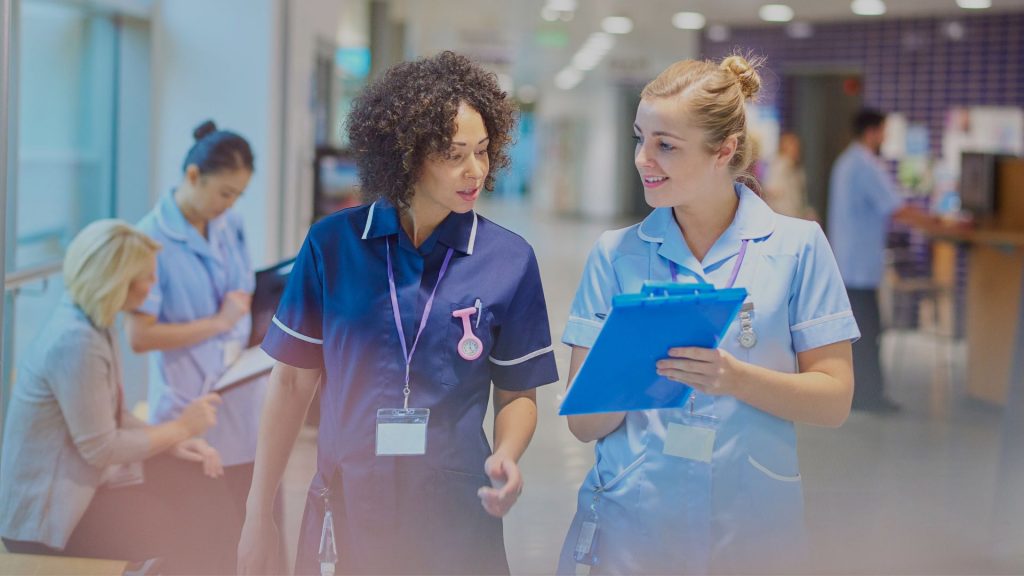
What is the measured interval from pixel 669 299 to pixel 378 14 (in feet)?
40.3

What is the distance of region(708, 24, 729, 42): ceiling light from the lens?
15.1 meters

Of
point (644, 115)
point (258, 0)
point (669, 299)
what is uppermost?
point (258, 0)

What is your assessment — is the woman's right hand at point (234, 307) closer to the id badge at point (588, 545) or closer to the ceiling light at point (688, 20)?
the id badge at point (588, 545)

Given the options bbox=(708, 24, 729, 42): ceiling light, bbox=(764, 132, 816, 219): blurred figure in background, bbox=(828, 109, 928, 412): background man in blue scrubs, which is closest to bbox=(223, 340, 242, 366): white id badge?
bbox=(828, 109, 928, 412): background man in blue scrubs

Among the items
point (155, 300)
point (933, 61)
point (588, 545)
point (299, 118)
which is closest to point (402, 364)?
point (588, 545)

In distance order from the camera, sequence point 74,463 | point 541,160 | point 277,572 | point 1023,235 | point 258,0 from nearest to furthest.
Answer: point 277,572 < point 74,463 < point 258,0 < point 1023,235 < point 541,160

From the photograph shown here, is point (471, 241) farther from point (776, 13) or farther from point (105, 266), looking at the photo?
point (776, 13)

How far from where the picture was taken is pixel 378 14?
44.1ft

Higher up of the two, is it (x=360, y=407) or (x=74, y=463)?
(x=360, y=407)

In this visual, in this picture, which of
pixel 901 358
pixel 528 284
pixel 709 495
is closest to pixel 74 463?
pixel 528 284

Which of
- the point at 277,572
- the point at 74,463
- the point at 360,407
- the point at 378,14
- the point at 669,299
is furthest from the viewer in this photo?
the point at 378,14

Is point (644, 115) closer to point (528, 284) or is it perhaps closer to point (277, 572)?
point (528, 284)

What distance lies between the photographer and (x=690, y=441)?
203cm

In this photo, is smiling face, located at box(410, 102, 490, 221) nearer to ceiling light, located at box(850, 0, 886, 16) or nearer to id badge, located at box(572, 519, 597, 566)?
id badge, located at box(572, 519, 597, 566)
